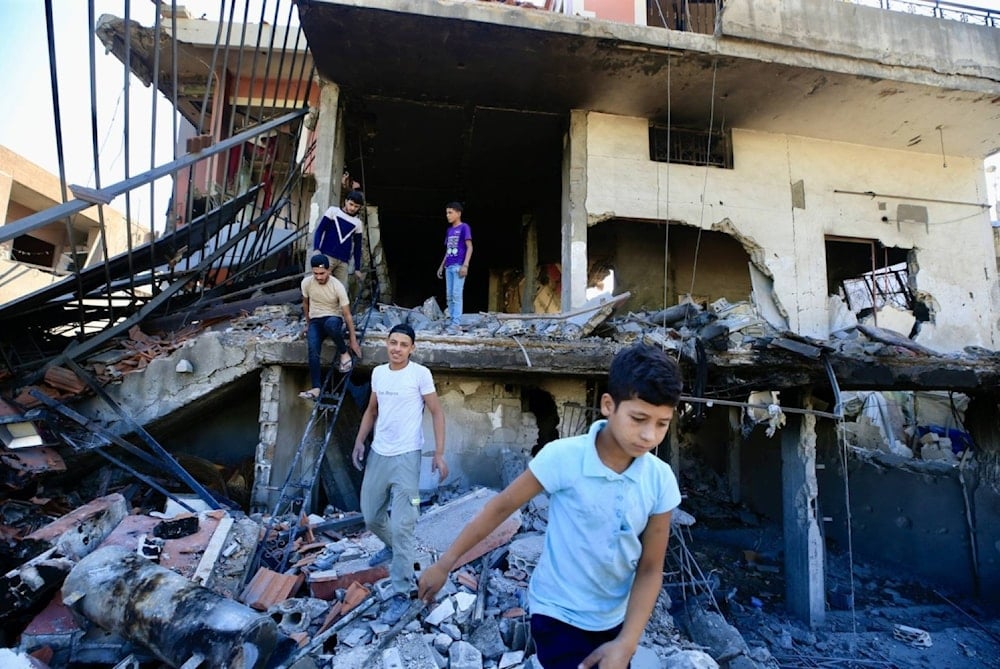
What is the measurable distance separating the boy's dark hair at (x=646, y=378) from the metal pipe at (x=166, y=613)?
7.76 ft

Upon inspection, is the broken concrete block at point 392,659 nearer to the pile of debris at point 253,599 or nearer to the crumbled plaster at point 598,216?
the pile of debris at point 253,599

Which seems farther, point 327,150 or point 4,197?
point 4,197

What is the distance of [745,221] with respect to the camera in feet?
30.4

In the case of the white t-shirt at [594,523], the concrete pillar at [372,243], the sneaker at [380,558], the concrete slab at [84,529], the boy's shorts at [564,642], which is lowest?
the sneaker at [380,558]

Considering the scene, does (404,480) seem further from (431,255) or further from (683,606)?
(431,255)

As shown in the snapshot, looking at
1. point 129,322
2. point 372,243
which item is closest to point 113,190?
point 129,322

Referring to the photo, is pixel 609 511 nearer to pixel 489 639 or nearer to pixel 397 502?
pixel 397 502

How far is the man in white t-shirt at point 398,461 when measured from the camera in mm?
3602

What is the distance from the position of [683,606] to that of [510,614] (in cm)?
352

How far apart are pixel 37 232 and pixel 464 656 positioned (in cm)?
1888

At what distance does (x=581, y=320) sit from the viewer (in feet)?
23.4

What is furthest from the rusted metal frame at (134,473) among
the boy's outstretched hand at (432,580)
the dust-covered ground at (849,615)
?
the dust-covered ground at (849,615)

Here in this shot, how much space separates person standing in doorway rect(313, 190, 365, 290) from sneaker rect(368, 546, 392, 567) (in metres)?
3.54

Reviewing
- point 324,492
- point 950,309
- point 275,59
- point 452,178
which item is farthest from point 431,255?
point 950,309
